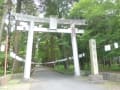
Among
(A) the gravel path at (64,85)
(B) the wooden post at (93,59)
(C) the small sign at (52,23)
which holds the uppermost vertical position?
(C) the small sign at (52,23)

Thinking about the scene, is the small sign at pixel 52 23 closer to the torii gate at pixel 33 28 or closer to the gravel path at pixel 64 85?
the torii gate at pixel 33 28

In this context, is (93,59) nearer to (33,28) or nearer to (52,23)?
(52,23)

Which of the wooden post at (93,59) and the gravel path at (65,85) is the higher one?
the wooden post at (93,59)

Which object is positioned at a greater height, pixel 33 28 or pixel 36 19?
pixel 36 19

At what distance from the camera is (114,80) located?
52.9 feet

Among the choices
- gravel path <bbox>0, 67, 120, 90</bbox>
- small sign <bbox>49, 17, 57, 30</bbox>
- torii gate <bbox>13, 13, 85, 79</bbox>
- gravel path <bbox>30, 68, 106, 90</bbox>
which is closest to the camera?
gravel path <bbox>0, 67, 120, 90</bbox>

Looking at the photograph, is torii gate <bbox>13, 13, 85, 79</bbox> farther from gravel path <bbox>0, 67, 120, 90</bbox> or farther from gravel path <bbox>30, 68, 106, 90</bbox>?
gravel path <bbox>0, 67, 120, 90</bbox>

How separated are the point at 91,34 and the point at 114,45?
286 centimetres

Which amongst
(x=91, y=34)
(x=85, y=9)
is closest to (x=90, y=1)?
(x=85, y=9)

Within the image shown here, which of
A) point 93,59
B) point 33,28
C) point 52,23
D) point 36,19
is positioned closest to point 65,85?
point 93,59

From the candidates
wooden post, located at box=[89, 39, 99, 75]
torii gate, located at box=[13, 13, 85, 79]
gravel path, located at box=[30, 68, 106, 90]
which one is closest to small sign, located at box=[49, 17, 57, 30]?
torii gate, located at box=[13, 13, 85, 79]

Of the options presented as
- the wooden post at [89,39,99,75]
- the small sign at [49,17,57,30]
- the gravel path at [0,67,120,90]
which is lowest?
the gravel path at [0,67,120,90]

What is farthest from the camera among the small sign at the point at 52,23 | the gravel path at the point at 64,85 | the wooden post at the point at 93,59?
the small sign at the point at 52,23

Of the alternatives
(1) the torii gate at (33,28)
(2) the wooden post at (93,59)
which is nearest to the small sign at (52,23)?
(1) the torii gate at (33,28)
